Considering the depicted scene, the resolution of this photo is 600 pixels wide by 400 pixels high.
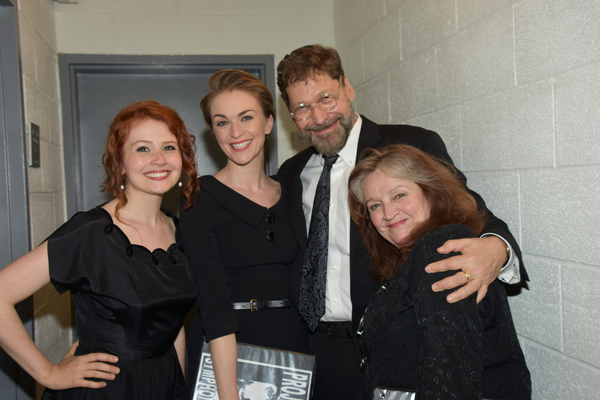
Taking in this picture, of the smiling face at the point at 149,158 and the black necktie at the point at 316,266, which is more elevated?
the smiling face at the point at 149,158

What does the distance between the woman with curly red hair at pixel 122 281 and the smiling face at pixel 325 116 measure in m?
0.52

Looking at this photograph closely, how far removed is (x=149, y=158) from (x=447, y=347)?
1162 millimetres

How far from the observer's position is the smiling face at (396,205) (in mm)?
1325

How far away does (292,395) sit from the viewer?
4.88 feet

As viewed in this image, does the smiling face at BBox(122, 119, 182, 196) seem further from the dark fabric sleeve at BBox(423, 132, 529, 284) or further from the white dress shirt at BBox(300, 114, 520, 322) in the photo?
the dark fabric sleeve at BBox(423, 132, 529, 284)

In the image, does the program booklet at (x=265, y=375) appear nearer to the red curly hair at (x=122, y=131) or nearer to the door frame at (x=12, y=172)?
the red curly hair at (x=122, y=131)

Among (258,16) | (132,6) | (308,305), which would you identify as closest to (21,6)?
(132,6)

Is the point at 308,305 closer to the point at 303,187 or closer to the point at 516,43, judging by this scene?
the point at 303,187

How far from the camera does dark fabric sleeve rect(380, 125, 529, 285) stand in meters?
1.34

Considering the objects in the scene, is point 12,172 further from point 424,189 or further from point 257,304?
point 424,189

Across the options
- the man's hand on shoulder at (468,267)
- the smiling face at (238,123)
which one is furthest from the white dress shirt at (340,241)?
the man's hand on shoulder at (468,267)

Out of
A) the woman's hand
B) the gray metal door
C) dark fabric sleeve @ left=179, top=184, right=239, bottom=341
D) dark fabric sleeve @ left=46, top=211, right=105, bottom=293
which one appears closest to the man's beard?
dark fabric sleeve @ left=179, top=184, right=239, bottom=341

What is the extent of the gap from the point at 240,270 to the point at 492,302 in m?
0.92

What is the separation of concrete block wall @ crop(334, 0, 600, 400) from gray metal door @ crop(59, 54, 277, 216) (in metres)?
1.68
